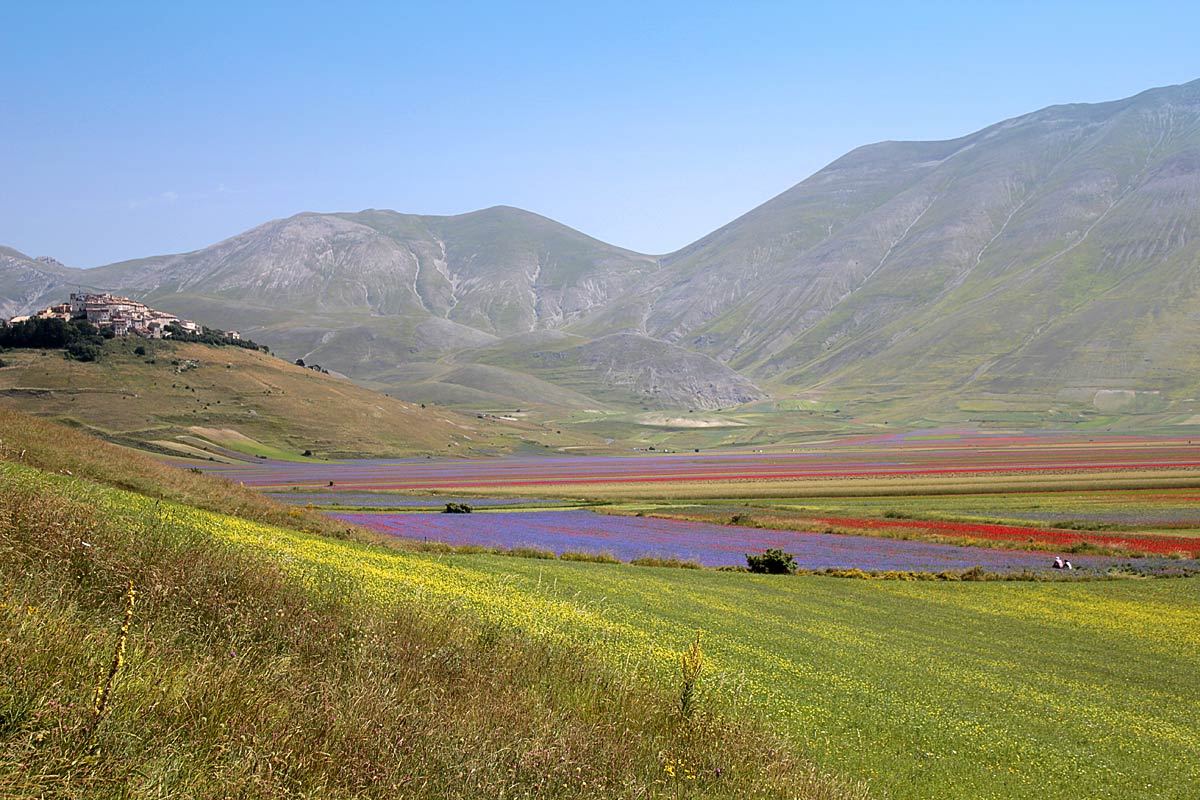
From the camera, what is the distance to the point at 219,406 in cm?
14788

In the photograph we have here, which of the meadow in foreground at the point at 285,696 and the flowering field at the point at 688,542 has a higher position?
the meadow in foreground at the point at 285,696

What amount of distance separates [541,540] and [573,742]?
4174cm

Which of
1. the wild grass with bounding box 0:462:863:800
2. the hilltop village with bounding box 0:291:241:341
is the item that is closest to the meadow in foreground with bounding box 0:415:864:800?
the wild grass with bounding box 0:462:863:800

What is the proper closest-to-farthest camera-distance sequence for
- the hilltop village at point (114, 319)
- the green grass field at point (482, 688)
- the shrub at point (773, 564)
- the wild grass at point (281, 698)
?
the wild grass at point (281, 698) < the green grass field at point (482, 688) < the shrub at point (773, 564) < the hilltop village at point (114, 319)

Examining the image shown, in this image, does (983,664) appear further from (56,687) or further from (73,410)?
(73,410)

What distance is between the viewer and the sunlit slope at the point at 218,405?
128m

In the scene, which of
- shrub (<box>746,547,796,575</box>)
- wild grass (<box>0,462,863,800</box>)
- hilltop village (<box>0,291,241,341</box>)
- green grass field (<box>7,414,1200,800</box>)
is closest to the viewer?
wild grass (<box>0,462,863,800</box>)

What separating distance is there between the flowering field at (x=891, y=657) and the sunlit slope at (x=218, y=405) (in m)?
108

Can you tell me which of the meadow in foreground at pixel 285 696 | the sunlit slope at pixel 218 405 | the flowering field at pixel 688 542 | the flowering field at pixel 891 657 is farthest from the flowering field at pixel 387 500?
the meadow in foreground at pixel 285 696

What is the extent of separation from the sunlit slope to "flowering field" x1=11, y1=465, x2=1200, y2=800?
4247 inches

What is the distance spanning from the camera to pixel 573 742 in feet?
28.4

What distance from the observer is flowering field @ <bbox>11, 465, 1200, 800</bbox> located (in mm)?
13273

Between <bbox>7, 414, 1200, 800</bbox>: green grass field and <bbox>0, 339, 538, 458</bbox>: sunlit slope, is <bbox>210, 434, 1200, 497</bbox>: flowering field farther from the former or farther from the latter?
<bbox>7, 414, 1200, 800</bbox>: green grass field

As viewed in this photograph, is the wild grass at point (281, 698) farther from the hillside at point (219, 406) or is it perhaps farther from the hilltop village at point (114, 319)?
the hilltop village at point (114, 319)
